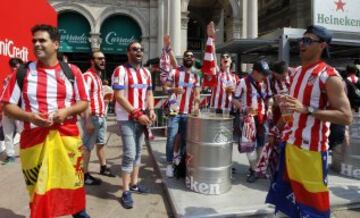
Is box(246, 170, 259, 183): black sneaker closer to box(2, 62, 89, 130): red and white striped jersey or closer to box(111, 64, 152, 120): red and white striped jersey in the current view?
box(111, 64, 152, 120): red and white striped jersey

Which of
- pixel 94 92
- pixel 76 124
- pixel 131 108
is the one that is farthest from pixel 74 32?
pixel 76 124

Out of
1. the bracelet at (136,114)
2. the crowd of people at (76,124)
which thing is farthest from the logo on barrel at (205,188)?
the crowd of people at (76,124)

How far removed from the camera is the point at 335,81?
291 cm

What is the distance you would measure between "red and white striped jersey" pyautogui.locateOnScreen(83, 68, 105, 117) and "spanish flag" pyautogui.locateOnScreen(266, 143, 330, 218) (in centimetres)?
350

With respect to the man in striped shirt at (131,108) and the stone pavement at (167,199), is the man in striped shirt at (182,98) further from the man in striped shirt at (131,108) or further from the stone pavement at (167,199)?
the man in striped shirt at (131,108)

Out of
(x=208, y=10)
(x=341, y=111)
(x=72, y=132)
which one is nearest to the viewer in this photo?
(x=341, y=111)

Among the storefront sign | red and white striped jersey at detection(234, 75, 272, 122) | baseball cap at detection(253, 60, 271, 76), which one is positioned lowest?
red and white striped jersey at detection(234, 75, 272, 122)

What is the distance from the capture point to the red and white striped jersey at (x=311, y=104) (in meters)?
3.02

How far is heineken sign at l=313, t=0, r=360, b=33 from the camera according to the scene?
16719mm

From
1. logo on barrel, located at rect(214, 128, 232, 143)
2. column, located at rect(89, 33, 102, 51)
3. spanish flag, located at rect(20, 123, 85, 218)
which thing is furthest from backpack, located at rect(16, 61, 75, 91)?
column, located at rect(89, 33, 102, 51)

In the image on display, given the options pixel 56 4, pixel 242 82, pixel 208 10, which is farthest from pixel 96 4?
pixel 242 82

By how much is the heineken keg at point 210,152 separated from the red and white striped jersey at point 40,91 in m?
2.13

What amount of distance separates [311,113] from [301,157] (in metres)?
0.41

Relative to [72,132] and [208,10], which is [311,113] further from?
[208,10]
